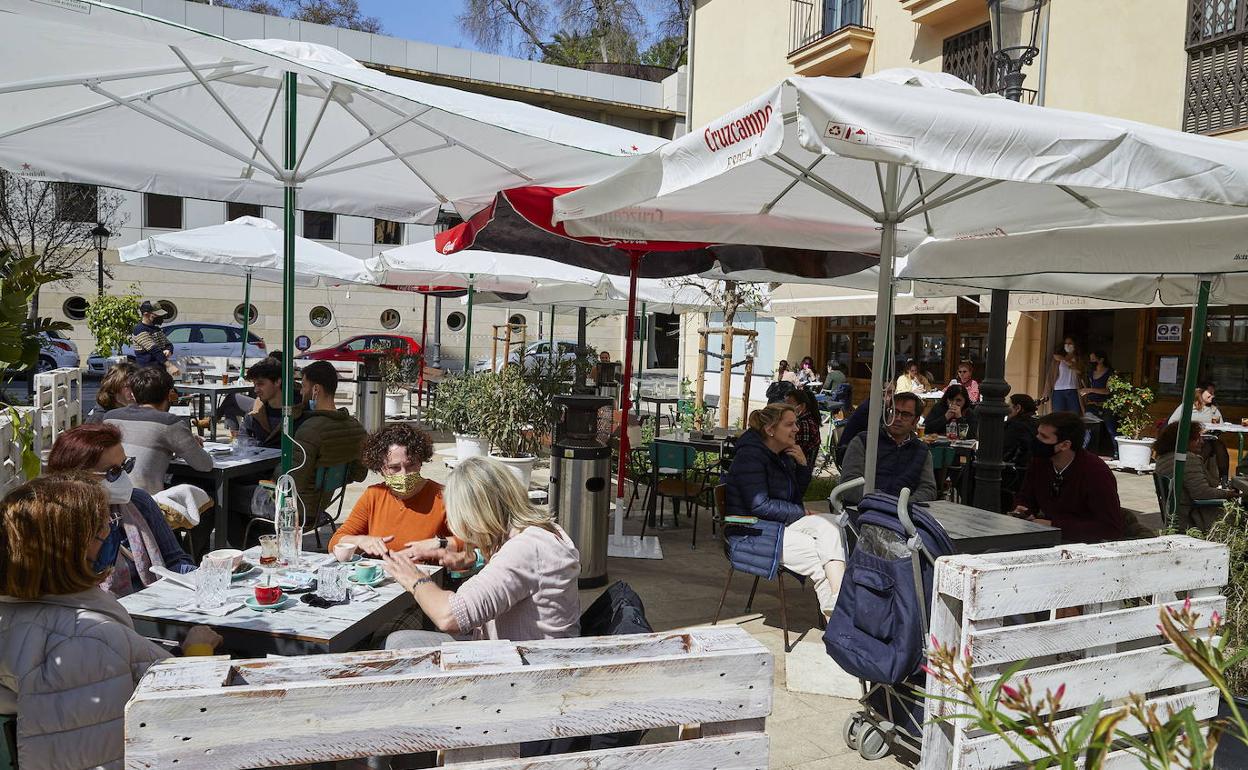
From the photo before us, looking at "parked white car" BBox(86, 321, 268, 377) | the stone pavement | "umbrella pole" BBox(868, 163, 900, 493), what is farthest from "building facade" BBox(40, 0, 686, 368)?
"umbrella pole" BBox(868, 163, 900, 493)

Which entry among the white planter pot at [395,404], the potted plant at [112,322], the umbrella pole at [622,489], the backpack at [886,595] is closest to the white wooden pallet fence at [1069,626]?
the backpack at [886,595]

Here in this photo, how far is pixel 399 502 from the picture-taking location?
14.0 feet

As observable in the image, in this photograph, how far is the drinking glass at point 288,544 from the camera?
3.58m

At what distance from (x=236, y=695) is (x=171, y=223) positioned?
99.2 ft

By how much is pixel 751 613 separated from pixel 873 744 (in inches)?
74.0

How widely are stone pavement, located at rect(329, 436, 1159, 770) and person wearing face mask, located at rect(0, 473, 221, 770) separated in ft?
6.53

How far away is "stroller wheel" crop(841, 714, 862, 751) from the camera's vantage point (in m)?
3.63

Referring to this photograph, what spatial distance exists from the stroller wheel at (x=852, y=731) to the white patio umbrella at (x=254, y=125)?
304 cm

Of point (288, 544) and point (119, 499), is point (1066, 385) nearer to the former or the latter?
point (288, 544)

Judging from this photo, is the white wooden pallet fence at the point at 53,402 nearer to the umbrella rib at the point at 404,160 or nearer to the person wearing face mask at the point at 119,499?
the person wearing face mask at the point at 119,499

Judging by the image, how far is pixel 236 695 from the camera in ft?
5.44

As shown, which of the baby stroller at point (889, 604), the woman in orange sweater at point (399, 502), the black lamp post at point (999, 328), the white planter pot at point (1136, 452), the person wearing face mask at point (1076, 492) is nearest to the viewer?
the baby stroller at point (889, 604)

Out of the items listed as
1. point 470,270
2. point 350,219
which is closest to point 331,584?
point 470,270

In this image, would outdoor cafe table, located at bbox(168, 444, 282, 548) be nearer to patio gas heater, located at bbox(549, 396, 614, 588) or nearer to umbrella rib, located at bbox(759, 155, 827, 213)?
patio gas heater, located at bbox(549, 396, 614, 588)
